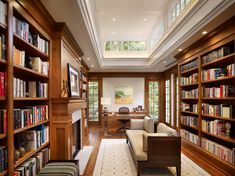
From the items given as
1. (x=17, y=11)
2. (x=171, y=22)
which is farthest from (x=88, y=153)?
(x=171, y=22)

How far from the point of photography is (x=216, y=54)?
3.78 m

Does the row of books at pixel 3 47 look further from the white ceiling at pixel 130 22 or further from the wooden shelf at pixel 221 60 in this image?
the wooden shelf at pixel 221 60

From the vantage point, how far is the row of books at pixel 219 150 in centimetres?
323

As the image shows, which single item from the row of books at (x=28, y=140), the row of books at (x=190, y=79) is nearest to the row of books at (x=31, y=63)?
Result: the row of books at (x=28, y=140)

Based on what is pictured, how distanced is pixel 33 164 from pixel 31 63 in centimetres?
138

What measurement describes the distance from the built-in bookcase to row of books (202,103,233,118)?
315cm

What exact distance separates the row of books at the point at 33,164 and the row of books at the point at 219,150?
3099 millimetres

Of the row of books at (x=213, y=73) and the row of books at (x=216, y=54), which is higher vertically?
the row of books at (x=216, y=54)

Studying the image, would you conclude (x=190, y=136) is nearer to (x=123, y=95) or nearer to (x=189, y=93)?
(x=189, y=93)

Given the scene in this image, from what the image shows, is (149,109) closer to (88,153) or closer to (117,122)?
(117,122)

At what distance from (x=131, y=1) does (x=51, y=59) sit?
9.39 ft

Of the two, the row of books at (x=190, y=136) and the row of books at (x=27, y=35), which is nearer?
the row of books at (x=27, y=35)

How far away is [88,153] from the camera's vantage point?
4672mm

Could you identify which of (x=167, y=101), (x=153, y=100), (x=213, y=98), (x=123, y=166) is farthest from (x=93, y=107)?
(x=213, y=98)
